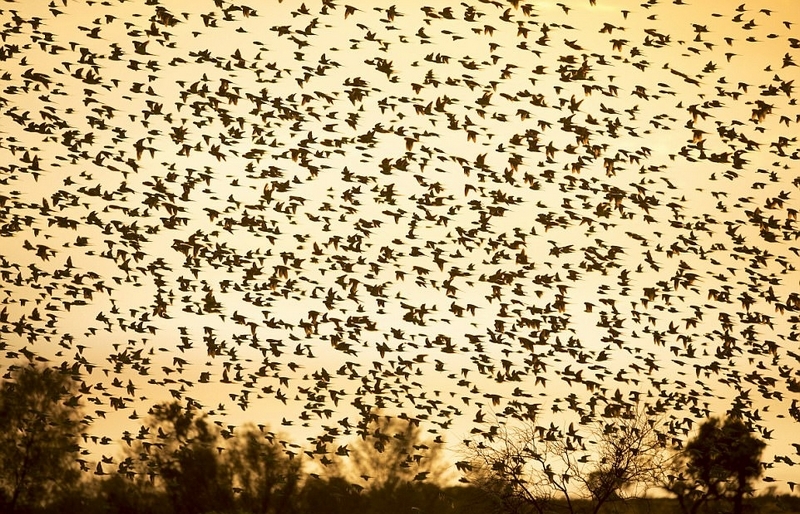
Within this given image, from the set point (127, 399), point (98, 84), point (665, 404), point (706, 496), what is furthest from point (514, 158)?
point (706, 496)

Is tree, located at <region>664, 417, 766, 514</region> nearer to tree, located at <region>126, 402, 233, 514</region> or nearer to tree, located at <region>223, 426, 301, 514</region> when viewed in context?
tree, located at <region>223, 426, 301, 514</region>

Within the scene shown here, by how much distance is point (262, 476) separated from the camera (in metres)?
59.2

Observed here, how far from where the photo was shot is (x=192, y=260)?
4403 centimetres

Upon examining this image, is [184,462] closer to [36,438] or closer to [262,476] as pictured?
[262,476]

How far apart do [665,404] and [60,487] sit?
33.0m

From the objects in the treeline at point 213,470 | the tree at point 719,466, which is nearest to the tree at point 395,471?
the treeline at point 213,470

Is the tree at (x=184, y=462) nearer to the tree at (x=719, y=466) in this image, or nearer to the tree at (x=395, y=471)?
the tree at (x=395, y=471)

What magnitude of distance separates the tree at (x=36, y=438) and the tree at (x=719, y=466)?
3173 cm

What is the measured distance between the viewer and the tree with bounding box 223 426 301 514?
58125 mm

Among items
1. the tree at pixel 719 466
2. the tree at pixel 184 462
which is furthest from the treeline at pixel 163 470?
the tree at pixel 719 466

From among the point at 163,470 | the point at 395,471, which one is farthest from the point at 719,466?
the point at 163,470

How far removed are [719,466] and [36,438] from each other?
3569cm

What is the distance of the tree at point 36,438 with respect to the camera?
57344 mm

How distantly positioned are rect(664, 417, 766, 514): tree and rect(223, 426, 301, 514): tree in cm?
1987
